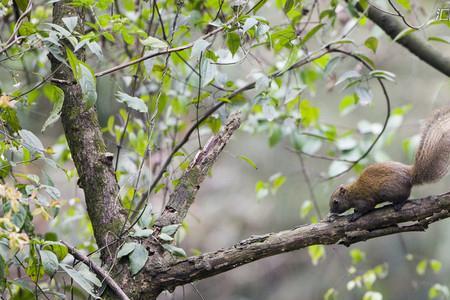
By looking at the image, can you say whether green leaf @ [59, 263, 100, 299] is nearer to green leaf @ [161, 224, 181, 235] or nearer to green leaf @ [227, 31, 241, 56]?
green leaf @ [161, 224, 181, 235]

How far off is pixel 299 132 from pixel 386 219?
1.46 meters

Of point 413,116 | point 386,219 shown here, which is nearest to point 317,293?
point 413,116

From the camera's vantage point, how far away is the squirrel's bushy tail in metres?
2.85

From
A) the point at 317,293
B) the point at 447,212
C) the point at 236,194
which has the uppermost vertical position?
the point at 236,194

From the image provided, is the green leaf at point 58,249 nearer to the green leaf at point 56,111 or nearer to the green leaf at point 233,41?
the green leaf at point 56,111

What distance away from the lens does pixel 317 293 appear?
8.25 m

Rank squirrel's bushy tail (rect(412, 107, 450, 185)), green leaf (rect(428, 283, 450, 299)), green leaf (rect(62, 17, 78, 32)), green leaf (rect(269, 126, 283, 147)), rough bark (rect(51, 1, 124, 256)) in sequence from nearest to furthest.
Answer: green leaf (rect(62, 17, 78, 32))
rough bark (rect(51, 1, 124, 256))
squirrel's bushy tail (rect(412, 107, 450, 185))
green leaf (rect(269, 126, 283, 147))
green leaf (rect(428, 283, 450, 299))

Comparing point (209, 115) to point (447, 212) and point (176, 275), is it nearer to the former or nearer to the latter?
point (176, 275)

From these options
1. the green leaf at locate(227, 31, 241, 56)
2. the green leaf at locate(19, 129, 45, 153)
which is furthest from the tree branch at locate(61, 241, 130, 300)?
the green leaf at locate(227, 31, 241, 56)

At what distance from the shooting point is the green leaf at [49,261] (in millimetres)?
2074

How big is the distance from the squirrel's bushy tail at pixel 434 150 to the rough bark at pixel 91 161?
1345 mm

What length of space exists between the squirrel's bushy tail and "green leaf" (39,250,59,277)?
1.67 meters

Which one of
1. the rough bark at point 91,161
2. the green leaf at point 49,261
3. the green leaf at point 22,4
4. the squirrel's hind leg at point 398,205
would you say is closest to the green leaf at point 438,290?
the squirrel's hind leg at point 398,205

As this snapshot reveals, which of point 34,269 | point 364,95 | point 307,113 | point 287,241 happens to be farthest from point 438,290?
point 34,269
